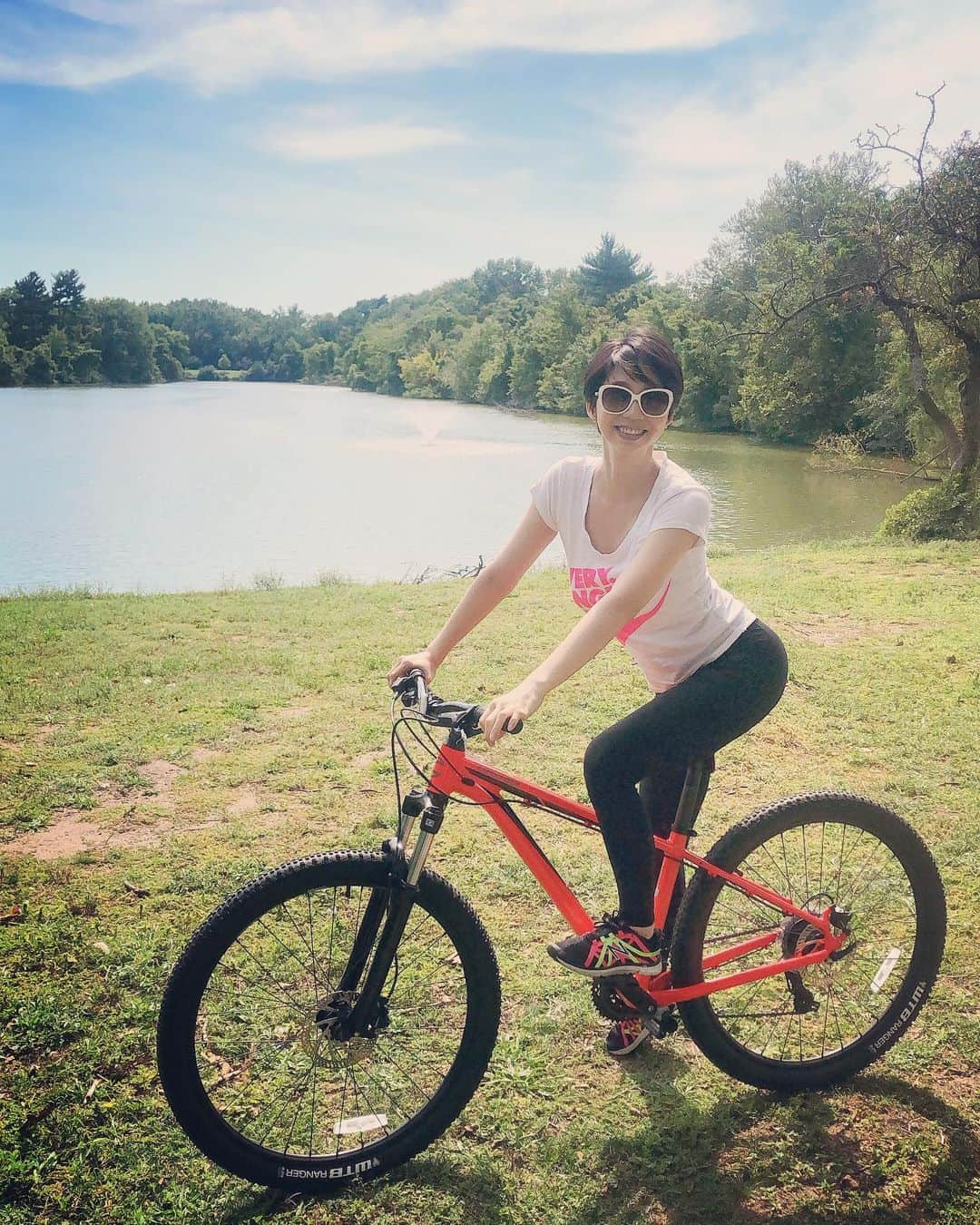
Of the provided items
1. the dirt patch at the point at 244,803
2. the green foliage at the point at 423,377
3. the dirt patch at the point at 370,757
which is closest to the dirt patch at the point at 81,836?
the dirt patch at the point at 244,803

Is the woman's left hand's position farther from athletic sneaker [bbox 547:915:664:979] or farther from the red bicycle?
athletic sneaker [bbox 547:915:664:979]

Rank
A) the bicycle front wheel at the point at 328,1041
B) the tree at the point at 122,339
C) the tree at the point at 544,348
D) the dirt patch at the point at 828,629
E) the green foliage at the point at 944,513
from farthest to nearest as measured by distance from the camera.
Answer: the tree at the point at 122,339 < the tree at the point at 544,348 < the green foliage at the point at 944,513 < the dirt patch at the point at 828,629 < the bicycle front wheel at the point at 328,1041

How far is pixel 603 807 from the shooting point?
2.38 meters

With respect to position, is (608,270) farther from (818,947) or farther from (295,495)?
(818,947)

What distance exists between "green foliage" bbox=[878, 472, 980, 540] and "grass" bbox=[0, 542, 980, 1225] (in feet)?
22.0

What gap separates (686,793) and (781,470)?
3611cm

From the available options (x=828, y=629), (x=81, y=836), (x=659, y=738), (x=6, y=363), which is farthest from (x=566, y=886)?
(x=6, y=363)

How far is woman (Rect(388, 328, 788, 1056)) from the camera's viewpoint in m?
2.29

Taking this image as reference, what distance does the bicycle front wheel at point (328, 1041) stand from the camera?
2119 mm

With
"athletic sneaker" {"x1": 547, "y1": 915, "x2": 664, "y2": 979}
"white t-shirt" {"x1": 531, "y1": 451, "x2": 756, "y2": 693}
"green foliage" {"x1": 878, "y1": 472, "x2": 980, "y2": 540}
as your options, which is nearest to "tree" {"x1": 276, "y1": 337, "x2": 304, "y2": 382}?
"green foliage" {"x1": 878, "y1": 472, "x2": 980, "y2": 540}

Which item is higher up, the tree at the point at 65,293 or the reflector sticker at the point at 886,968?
the tree at the point at 65,293

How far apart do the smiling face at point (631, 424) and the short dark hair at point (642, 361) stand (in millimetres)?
14

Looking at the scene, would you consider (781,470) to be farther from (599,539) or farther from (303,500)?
(599,539)

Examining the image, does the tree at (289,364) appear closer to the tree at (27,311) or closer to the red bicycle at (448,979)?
the tree at (27,311)
